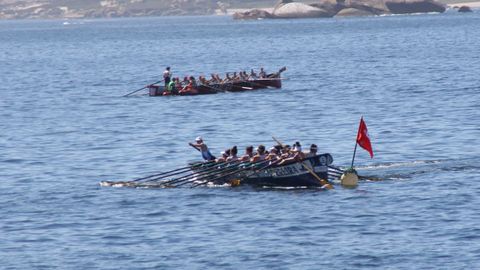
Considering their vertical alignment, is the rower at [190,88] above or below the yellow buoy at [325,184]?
below

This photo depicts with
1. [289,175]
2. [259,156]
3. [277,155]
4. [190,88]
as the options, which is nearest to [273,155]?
[277,155]

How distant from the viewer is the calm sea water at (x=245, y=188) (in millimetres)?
37062

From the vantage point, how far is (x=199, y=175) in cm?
4878

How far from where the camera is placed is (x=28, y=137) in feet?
225

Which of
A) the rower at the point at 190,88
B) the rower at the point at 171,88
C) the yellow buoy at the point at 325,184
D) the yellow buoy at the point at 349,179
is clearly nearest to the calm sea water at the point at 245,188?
the yellow buoy at the point at 349,179

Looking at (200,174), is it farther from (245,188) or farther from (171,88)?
(171,88)

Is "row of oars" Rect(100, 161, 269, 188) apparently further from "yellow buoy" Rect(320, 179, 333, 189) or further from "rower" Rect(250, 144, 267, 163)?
"yellow buoy" Rect(320, 179, 333, 189)

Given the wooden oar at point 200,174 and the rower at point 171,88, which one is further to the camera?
the rower at point 171,88

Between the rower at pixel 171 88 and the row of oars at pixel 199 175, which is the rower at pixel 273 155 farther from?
the rower at pixel 171 88

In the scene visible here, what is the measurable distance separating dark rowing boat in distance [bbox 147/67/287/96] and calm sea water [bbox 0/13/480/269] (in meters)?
1.45

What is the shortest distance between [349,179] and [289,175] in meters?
2.36

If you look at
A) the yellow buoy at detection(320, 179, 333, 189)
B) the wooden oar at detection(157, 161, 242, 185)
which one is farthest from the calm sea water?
the yellow buoy at detection(320, 179, 333, 189)

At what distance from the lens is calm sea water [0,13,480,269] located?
122 ft

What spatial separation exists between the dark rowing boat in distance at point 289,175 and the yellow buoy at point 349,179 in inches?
28.2
